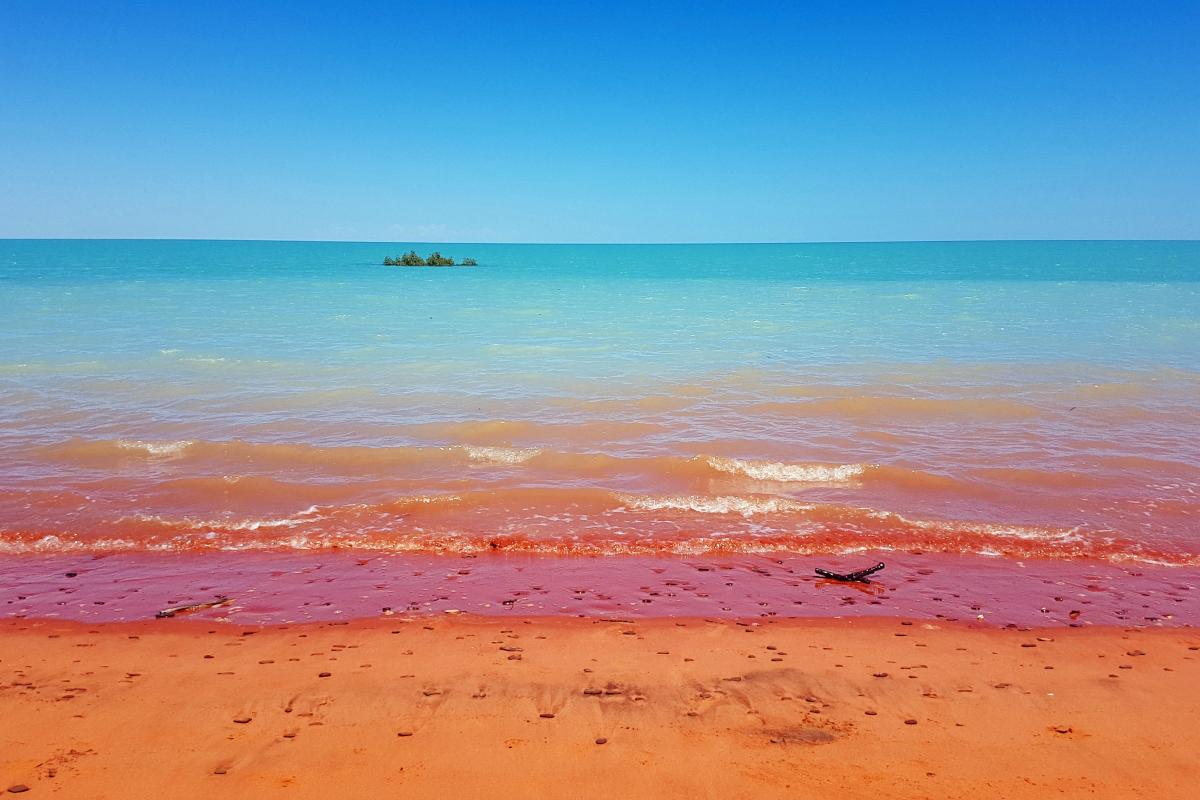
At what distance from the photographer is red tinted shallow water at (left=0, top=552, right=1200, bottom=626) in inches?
261

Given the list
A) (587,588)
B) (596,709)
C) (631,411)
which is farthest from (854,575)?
(631,411)

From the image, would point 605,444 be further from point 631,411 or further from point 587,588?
point 587,588

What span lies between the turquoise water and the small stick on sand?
93.3 inches

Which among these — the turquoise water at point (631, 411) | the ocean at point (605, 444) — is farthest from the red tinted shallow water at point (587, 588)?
the turquoise water at point (631, 411)

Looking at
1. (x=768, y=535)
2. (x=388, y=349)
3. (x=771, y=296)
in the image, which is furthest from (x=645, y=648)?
(x=771, y=296)

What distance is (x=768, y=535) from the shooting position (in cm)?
870

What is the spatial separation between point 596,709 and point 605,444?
307 inches

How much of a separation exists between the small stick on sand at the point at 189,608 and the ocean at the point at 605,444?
1.28 meters

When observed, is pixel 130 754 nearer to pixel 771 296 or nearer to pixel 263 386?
pixel 263 386

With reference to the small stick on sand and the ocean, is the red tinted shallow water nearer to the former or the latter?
the small stick on sand

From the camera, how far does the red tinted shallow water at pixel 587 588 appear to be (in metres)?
6.63

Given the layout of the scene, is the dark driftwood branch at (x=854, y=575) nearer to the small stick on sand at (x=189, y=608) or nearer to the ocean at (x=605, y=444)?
the ocean at (x=605, y=444)

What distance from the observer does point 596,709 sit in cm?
488

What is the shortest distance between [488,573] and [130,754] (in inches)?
148
